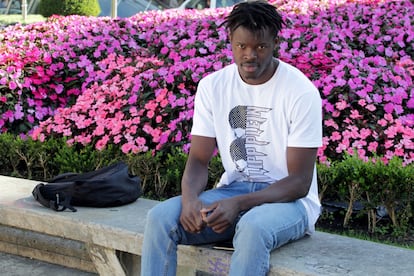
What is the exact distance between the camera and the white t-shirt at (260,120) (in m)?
2.76

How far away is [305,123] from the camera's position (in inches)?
107

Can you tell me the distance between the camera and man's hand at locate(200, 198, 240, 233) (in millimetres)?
2633

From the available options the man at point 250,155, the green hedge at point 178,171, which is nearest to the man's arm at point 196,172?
the man at point 250,155

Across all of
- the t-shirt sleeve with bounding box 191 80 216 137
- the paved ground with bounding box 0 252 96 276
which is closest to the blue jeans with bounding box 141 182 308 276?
the t-shirt sleeve with bounding box 191 80 216 137

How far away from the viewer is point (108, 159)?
4766 mm

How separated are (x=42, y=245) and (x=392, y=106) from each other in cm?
241

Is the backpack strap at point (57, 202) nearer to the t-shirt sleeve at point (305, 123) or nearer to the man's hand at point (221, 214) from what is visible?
the man's hand at point (221, 214)

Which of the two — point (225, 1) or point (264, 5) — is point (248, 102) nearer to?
point (264, 5)

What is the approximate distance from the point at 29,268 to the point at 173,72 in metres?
2.06

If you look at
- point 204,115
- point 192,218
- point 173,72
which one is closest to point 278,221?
point 192,218

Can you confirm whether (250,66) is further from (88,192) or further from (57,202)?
(57,202)

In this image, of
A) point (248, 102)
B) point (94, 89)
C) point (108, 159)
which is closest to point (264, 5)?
point (248, 102)

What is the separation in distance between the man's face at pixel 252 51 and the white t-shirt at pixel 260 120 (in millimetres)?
78

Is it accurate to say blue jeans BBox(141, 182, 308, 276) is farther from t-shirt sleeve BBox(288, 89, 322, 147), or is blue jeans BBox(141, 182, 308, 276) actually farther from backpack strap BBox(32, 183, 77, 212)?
backpack strap BBox(32, 183, 77, 212)
